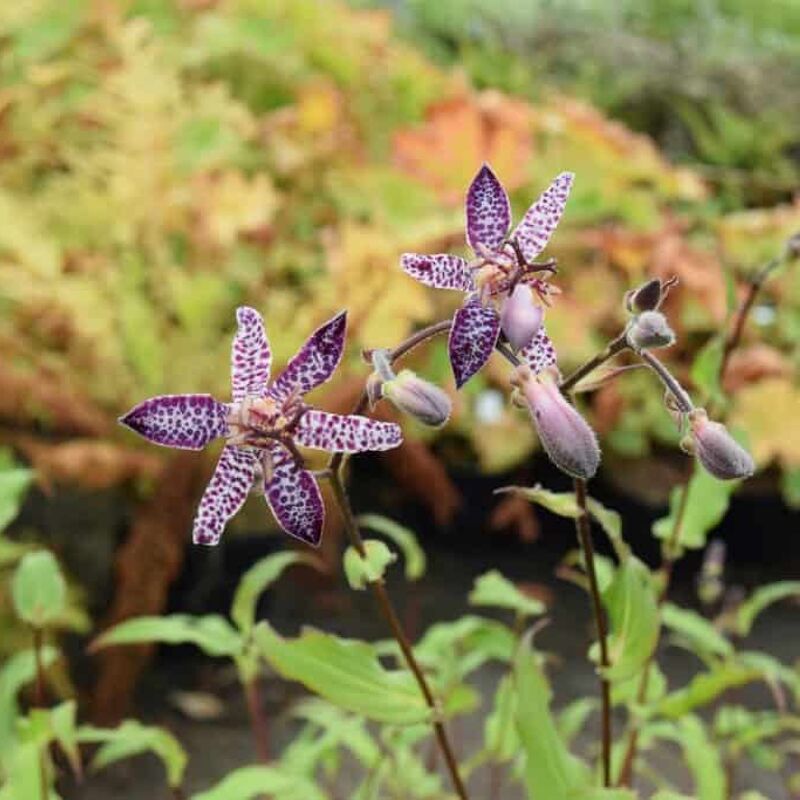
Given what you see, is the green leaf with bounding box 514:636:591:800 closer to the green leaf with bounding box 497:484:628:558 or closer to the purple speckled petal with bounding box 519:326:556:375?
the green leaf with bounding box 497:484:628:558

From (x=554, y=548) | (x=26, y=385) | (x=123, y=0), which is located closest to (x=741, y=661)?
(x=26, y=385)

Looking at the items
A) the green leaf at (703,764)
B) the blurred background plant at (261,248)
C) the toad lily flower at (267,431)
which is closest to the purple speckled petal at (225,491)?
the toad lily flower at (267,431)

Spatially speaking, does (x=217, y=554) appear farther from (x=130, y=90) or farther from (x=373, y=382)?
(x=373, y=382)

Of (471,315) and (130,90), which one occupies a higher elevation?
(471,315)

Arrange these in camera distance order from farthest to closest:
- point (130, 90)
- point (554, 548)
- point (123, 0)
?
1. point (123, 0)
2. point (554, 548)
3. point (130, 90)

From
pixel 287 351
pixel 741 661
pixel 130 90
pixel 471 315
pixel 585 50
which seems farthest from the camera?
pixel 585 50

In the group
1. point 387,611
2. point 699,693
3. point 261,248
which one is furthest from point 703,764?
point 261,248
